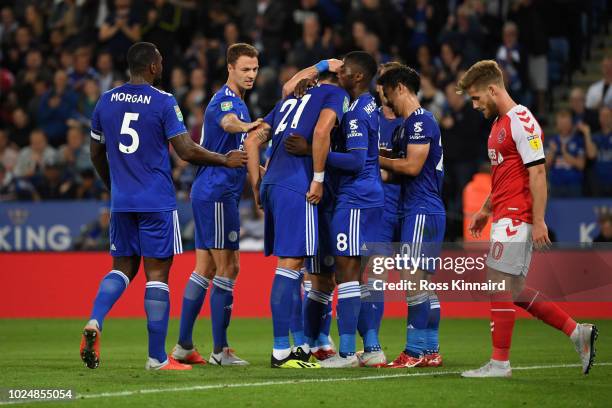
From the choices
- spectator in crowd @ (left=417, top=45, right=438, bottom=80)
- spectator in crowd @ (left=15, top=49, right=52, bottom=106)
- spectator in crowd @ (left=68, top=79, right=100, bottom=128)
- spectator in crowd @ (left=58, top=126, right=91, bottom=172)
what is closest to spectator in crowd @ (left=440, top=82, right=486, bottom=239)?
spectator in crowd @ (left=417, top=45, right=438, bottom=80)

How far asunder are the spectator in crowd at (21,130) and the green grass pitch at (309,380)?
890 centimetres

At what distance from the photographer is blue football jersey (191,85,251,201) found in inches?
386

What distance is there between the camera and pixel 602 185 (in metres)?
16.2

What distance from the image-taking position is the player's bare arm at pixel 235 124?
9391 millimetres

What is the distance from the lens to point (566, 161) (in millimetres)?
16594

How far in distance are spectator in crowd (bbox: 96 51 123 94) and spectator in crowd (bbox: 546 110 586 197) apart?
784 cm

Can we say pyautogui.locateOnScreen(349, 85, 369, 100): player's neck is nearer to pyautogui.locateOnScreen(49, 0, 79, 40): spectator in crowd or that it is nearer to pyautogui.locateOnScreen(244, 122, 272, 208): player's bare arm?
pyautogui.locateOnScreen(244, 122, 272, 208): player's bare arm

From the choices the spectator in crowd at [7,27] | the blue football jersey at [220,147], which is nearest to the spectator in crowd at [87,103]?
the spectator in crowd at [7,27]

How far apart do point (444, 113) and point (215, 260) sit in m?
8.91

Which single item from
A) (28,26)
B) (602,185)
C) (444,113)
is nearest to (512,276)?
(602,185)

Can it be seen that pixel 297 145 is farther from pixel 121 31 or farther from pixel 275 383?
pixel 121 31

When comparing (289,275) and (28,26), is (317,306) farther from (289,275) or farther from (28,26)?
(28,26)

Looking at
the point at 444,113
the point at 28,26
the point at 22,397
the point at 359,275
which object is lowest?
the point at 22,397

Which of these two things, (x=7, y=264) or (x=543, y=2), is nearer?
(x=7, y=264)
